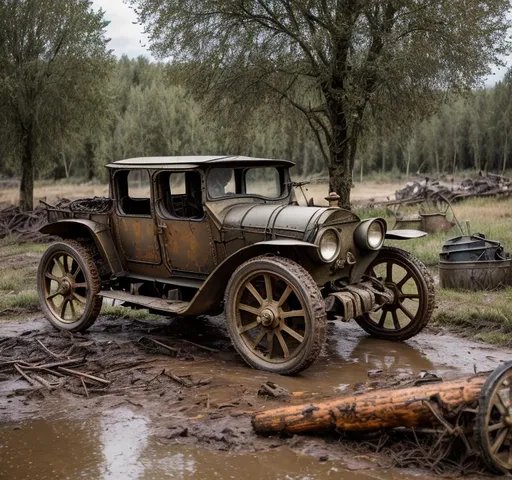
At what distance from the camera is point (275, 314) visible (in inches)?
239

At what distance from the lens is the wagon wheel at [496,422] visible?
3854 mm

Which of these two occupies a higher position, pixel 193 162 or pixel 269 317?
pixel 193 162

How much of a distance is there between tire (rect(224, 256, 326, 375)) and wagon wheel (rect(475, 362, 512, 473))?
1991 mm

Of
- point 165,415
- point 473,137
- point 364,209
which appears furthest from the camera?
point 473,137

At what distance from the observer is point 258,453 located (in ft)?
14.7

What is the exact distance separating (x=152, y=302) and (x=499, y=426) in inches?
168

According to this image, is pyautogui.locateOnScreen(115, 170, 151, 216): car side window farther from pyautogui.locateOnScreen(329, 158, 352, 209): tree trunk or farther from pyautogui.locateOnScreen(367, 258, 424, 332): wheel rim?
pyautogui.locateOnScreen(329, 158, 352, 209): tree trunk

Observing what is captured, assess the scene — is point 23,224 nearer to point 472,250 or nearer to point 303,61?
point 303,61

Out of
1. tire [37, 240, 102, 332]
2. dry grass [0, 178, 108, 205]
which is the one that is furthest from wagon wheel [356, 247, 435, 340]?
dry grass [0, 178, 108, 205]

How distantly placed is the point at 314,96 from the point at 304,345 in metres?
11.1

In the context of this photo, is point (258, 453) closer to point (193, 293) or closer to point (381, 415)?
point (381, 415)

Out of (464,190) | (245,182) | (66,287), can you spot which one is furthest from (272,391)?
(464,190)

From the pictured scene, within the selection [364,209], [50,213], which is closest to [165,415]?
[50,213]

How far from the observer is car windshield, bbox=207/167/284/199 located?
714 centimetres
